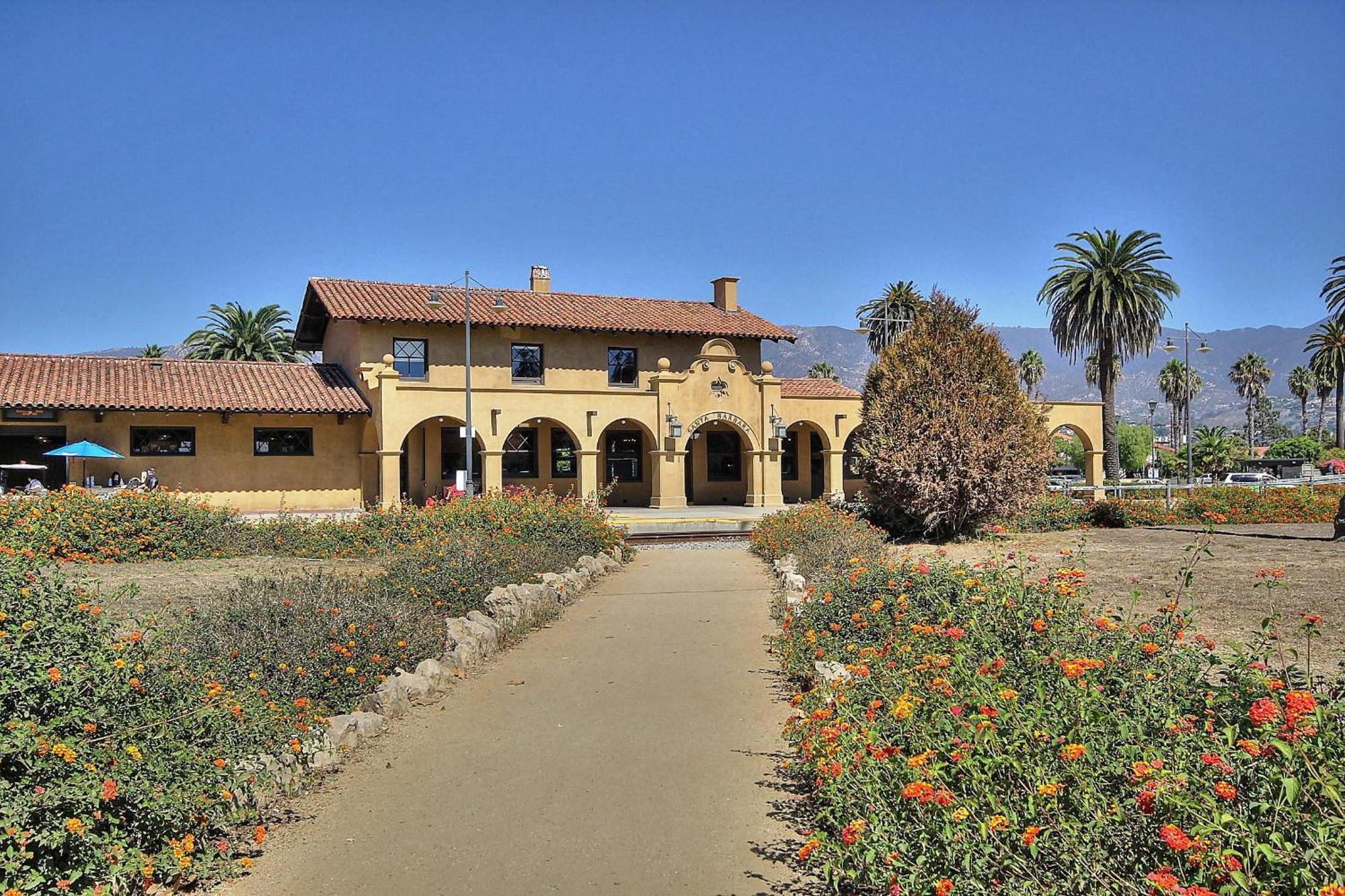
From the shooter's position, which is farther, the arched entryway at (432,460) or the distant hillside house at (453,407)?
the arched entryway at (432,460)

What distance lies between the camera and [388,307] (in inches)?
1242

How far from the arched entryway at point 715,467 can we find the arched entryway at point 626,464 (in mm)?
1999

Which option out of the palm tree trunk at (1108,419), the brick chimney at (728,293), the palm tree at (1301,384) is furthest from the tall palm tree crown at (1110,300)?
the palm tree at (1301,384)

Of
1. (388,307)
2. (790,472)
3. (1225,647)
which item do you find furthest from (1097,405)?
(1225,647)

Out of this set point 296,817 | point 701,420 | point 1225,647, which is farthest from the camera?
point 701,420

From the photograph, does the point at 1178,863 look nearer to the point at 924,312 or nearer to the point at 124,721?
the point at 124,721

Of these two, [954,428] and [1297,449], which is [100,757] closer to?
[954,428]

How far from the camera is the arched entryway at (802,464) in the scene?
131 ft

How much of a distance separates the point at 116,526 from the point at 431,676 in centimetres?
918

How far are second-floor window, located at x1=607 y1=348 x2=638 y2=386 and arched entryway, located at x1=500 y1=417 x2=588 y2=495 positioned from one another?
2834mm

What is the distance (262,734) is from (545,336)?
29037mm

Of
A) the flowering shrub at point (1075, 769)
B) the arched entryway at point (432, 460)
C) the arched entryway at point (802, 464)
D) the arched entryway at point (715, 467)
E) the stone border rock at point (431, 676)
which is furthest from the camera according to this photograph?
the arched entryway at point (802, 464)

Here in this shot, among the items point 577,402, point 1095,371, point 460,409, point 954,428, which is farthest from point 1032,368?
point 954,428

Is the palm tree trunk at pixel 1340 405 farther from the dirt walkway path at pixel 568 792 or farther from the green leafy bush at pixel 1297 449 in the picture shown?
the dirt walkway path at pixel 568 792
